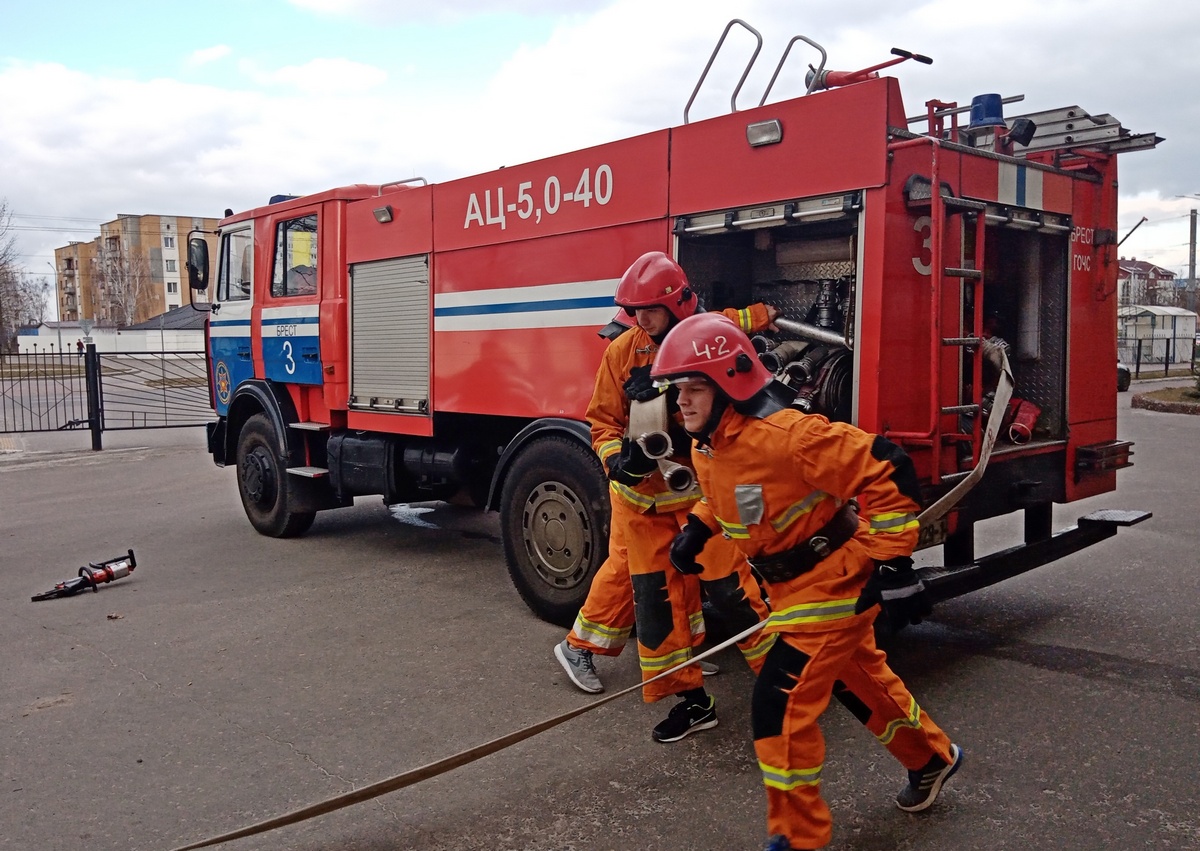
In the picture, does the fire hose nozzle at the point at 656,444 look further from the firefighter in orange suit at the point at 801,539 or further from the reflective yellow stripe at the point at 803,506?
the reflective yellow stripe at the point at 803,506

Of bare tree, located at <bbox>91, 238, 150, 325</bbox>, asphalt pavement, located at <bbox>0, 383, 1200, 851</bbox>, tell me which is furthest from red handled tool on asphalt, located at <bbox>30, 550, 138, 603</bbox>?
bare tree, located at <bbox>91, 238, 150, 325</bbox>

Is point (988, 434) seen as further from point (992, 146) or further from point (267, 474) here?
point (267, 474)

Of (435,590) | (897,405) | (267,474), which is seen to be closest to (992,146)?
(897,405)

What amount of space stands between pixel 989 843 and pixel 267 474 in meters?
6.70

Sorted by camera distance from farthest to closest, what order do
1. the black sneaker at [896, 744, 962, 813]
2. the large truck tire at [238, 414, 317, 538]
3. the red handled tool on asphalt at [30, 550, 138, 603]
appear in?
the large truck tire at [238, 414, 317, 538] < the red handled tool on asphalt at [30, 550, 138, 603] < the black sneaker at [896, 744, 962, 813]

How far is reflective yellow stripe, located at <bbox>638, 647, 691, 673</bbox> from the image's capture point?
13.7 ft

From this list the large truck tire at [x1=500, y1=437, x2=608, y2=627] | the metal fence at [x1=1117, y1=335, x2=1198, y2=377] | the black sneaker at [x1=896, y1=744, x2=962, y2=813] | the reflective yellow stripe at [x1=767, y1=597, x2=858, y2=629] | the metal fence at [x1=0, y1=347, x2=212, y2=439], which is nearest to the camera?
the reflective yellow stripe at [x1=767, y1=597, x2=858, y2=629]

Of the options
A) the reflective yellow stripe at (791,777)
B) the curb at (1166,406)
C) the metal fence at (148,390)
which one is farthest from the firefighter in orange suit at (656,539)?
the curb at (1166,406)

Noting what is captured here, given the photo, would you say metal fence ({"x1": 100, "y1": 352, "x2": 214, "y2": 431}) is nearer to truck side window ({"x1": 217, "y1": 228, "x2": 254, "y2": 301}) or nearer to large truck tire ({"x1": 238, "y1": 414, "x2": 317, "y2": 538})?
truck side window ({"x1": 217, "y1": 228, "x2": 254, "y2": 301})

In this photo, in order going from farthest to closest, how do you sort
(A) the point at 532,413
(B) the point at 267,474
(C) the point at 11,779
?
(B) the point at 267,474, (A) the point at 532,413, (C) the point at 11,779

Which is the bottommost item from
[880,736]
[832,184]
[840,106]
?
[880,736]

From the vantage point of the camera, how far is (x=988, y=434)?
13.6 feet

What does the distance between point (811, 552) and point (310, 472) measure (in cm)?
570

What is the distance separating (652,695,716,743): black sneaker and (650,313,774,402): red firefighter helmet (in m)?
1.66
